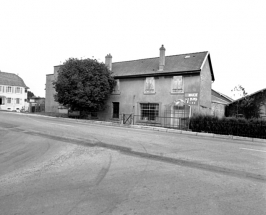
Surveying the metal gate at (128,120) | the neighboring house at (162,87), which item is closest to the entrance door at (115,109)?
the neighboring house at (162,87)

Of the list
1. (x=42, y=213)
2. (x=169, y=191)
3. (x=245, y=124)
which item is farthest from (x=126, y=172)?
(x=245, y=124)

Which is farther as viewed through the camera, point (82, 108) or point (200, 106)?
point (82, 108)

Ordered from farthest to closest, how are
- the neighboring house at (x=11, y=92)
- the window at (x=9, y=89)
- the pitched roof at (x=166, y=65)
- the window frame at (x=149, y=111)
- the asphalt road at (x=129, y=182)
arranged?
the window at (x=9, y=89)
the neighboring house at (x=11, y=92)
the window frame at (x=149, y=111)
the pitched roof at (x=166, y=65)
the asphalt road at (x=129, y=182)

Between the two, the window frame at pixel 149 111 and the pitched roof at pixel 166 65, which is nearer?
the pitched roof at pixel 166 65

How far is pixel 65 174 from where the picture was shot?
4.62 m

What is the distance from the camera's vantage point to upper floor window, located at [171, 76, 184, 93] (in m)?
20.0

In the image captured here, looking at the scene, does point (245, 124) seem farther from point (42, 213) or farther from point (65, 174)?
point (42, 213)

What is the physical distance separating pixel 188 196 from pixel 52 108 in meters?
33.3

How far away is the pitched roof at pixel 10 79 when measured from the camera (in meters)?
49.2

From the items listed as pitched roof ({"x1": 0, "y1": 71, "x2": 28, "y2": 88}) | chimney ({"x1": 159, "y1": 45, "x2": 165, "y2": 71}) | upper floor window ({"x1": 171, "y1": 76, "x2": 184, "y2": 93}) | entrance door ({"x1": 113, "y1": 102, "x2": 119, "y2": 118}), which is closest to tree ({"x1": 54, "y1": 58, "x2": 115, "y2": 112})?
entrance door ({"x1": 113, "y1": 102, "x2": 119, "y2": 118})

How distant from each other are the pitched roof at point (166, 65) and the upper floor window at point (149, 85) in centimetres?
67

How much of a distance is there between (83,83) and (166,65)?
9.55 meters

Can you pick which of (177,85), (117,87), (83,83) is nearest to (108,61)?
(117,87)

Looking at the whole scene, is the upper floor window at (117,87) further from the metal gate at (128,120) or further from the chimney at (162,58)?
the chimney at (162,58)
